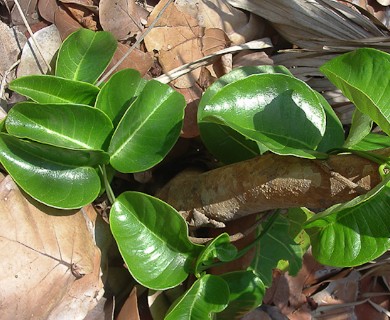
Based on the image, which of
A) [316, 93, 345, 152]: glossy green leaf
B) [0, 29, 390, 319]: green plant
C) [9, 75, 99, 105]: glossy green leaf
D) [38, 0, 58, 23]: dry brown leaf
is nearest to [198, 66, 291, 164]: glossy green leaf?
[0, 29, 390, 319]: green plant

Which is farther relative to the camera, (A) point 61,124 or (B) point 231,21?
(B) point 231,21

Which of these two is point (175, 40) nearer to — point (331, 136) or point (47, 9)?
point (47, 9)

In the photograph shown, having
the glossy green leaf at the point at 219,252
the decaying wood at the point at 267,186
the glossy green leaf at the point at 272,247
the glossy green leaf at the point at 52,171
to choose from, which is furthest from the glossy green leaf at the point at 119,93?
Answer: the glossy green leaf at the point at 272,247

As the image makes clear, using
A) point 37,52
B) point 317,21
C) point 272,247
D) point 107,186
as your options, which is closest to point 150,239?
point 107,186

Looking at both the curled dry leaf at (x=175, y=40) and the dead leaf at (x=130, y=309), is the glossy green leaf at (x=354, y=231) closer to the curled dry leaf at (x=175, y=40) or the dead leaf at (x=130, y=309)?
the dead leaf at (x=130, y=309)

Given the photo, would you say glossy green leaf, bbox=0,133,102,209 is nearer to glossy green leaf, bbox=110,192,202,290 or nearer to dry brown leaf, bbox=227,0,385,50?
glossy green leaf, bbox=110,192,202,290
